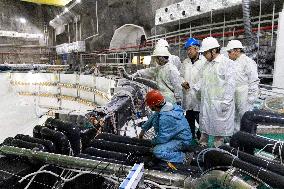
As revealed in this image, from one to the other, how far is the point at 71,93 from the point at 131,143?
10745mm

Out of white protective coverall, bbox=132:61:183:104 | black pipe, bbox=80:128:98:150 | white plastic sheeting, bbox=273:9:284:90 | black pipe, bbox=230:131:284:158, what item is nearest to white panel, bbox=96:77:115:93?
white protective coverall, bbox=132:61:183:104

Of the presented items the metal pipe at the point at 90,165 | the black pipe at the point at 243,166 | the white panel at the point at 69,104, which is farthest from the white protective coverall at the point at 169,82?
the white panel at the point at 69,104

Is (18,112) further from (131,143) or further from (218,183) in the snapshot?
(218,183)

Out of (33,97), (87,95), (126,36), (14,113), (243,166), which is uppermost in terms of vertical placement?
(126,36)

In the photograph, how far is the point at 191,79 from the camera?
5.02 metres

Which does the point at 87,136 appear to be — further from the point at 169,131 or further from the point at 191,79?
the point at 191,79

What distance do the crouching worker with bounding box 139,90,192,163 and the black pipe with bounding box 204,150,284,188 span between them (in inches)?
22.3

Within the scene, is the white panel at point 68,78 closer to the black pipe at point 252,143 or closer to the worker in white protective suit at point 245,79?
the worker in white protective suit at point 245,79

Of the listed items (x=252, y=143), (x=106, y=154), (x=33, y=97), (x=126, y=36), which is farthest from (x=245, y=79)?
(x=126, y=36)

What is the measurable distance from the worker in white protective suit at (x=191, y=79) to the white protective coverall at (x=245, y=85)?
2.18 feet

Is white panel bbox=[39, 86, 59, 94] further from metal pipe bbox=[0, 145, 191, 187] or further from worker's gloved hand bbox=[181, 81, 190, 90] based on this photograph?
metal pipe bbox=[0, 145, 191, 187]

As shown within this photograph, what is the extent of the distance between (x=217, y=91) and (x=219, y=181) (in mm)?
2066

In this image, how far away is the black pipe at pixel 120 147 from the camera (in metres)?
3.30

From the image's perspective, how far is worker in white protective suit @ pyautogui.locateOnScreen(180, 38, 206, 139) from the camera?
4723mm
